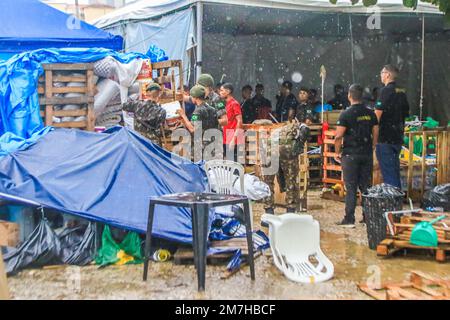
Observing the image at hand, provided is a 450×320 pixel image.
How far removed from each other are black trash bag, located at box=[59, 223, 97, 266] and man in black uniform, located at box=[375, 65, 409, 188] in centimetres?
422

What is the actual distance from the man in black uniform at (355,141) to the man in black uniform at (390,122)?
32 cm

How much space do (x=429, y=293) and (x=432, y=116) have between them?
12.1 metres

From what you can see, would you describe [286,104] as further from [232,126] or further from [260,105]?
[232,126]

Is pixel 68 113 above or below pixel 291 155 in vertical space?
above

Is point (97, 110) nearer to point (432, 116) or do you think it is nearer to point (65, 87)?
point (65, 87)

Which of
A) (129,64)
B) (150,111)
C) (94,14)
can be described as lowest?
(150,111)

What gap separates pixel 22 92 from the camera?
8.97 meters

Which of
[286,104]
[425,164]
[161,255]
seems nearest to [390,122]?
[425,164]

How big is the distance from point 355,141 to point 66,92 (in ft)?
14.6

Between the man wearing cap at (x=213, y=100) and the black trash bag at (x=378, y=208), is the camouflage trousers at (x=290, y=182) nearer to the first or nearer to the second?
the man wearing cap at (x=213, y=100)

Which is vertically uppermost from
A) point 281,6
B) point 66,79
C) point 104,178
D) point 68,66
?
point 281,6

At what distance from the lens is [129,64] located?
1001 cm

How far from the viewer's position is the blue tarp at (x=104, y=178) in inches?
247

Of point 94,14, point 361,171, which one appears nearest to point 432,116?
point 361,171
